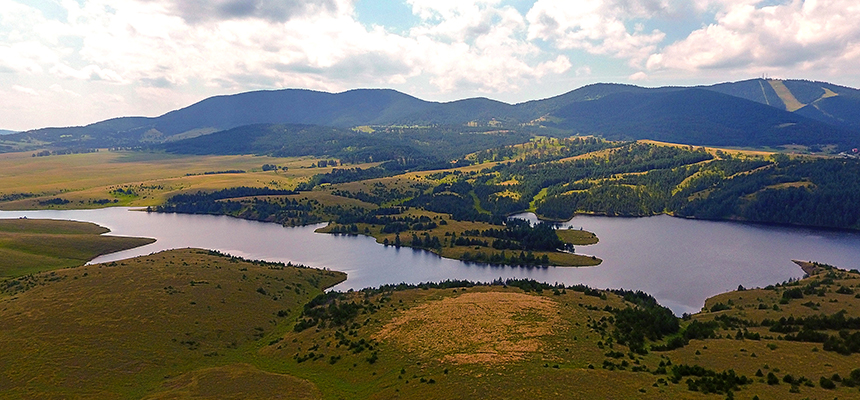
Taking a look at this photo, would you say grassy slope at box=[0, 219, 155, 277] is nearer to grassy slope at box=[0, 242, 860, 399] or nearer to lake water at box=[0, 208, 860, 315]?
lake water at box=[0, 208, 860, 315]

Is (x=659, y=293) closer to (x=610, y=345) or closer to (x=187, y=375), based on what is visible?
(x=610, y=345)

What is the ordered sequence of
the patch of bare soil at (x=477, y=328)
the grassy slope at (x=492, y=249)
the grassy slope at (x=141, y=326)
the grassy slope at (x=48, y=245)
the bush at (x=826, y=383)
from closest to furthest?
the bush at (x=826, y=383) → the grassy slope at (x=141, y=326) → the patch of bare soil at (x=477, y=328) → the grassy slope at (x=48, y=245) → the grassy slope at (x=492, y=249)

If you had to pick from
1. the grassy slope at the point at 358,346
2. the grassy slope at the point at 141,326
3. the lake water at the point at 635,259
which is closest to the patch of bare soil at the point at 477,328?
A: the grassy slope at the point at 358,346

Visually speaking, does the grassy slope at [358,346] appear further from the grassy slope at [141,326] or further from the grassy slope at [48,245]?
the grassy slope at [48,245]

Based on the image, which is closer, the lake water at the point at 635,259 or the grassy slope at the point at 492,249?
the lake water at the point at 635,259

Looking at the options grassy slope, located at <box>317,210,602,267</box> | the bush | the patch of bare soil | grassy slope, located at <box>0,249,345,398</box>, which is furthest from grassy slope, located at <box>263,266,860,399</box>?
grassy slope, located at <box>317,210,602,267</box>

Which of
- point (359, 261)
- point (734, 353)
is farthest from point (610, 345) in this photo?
point (359, 261)
